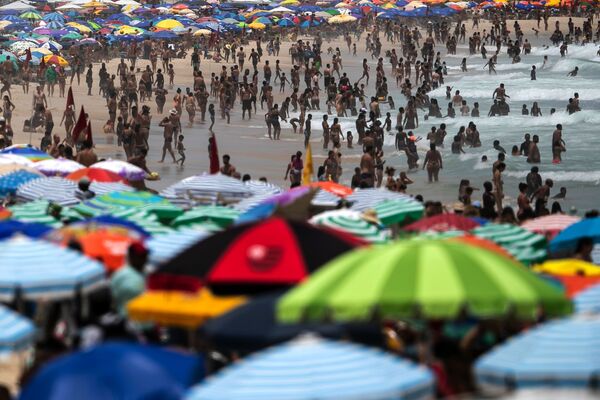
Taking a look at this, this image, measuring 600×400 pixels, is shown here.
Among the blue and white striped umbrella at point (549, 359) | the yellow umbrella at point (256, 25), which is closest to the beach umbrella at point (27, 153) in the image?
the blue and white striped umbrella at point (549, 359)

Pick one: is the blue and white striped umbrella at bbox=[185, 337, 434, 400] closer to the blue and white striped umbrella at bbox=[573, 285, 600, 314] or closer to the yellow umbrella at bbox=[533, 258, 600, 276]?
Answer: the blue and white striped umbrella at bbox=[573, 285, 600, 314]

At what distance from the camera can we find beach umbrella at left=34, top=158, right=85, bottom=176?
2039cm

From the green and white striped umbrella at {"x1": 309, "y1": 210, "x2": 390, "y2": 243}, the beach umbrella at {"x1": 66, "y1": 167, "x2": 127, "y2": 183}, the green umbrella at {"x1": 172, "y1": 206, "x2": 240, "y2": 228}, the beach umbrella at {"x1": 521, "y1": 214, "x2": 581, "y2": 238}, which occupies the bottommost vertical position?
the beach umbrella at {"x1": 66, "y1": 167, "x2": 127, "y2": 183}

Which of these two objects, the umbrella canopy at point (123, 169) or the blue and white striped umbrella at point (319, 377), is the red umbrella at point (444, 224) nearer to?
the umbrella canopy at point (123, 169)

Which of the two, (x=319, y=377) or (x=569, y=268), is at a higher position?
(x=319, y=377)

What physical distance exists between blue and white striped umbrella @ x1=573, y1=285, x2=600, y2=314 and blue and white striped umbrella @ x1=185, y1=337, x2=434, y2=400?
192 centimetres

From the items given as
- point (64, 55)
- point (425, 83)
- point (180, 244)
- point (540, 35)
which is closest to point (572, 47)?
point (540, 35)

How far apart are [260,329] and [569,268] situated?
157 inches

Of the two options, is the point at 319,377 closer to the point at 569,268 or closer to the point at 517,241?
the point at 569,268

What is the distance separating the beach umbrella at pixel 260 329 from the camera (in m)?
7.69

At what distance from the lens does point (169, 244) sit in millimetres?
10930

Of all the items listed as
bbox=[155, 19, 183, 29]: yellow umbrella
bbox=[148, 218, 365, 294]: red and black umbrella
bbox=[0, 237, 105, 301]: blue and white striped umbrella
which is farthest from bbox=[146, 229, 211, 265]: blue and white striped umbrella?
bbox=[155, 19, 183, 29]: yellow umbrella

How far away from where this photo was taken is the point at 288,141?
3816cm

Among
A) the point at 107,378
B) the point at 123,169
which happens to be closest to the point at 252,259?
the point at 107,378
